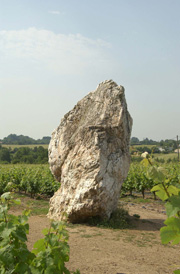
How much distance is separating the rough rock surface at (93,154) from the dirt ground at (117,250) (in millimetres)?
751

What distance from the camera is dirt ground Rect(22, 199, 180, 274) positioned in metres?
5.29

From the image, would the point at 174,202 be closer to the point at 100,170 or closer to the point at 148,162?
the point at 148,162

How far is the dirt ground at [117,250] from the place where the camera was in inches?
208

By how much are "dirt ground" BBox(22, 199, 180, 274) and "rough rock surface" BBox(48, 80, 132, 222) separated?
751 mm

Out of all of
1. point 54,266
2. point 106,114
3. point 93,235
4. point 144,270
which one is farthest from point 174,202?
point 106,114

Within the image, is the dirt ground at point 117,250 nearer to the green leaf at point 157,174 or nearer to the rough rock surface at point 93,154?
the rough rock surface at point 93,154

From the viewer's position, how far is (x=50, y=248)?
2580 millimetres

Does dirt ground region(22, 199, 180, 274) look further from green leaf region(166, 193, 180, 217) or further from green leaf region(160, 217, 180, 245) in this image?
green leaf region(166, 193, 180, 217)

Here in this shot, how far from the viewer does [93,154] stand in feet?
27.7

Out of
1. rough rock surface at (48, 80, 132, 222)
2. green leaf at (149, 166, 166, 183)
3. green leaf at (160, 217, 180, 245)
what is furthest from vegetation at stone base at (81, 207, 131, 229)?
green leaf at (149, 166, 166, 183)

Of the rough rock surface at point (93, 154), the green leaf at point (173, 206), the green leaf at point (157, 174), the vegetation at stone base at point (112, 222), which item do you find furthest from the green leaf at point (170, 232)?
the vegetation at stone base at point (112, 222)

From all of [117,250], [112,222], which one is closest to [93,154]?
[112,222]

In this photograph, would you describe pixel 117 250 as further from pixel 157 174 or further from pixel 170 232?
pixel 157 174

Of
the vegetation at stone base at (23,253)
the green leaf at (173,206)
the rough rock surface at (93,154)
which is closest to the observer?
the green leaf at (173,206)
